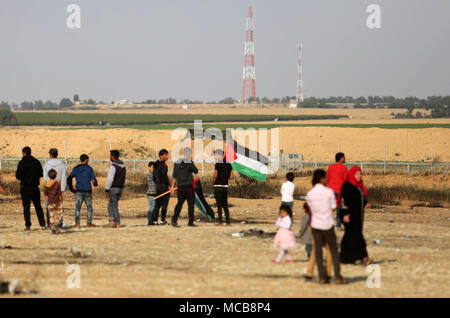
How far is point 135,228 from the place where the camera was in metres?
19.0

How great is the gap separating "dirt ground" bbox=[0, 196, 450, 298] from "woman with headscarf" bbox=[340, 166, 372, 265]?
0.24 meters

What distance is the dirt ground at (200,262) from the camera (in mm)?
11383

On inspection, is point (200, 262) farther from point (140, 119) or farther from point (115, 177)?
point (140, 119)

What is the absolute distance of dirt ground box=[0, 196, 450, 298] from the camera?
11.4 m

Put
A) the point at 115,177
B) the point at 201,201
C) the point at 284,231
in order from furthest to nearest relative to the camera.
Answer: the point at 201,201 < the point at 115,177 < the point at 284,231

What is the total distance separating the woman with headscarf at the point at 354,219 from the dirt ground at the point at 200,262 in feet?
0.78

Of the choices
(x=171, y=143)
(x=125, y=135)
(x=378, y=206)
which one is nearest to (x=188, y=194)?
(x=378, y=206)

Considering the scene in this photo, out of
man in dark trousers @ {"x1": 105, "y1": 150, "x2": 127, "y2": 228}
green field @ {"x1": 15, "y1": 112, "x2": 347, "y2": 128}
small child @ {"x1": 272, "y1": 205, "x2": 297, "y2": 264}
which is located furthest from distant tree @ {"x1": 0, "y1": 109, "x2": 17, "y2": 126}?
small child @ {"x1": 272, "y1": 205, "x2": 297, "y2": 264}

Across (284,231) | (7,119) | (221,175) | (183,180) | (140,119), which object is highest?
(221,175)

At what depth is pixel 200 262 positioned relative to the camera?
1405cm

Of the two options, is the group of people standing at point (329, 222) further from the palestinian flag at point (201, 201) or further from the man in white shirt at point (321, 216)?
the palestinian flag at point (201, 201)

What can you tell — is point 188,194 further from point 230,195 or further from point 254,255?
point 230,195

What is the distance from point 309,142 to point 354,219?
59.2 meters

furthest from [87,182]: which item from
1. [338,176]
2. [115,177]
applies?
[338,176]
